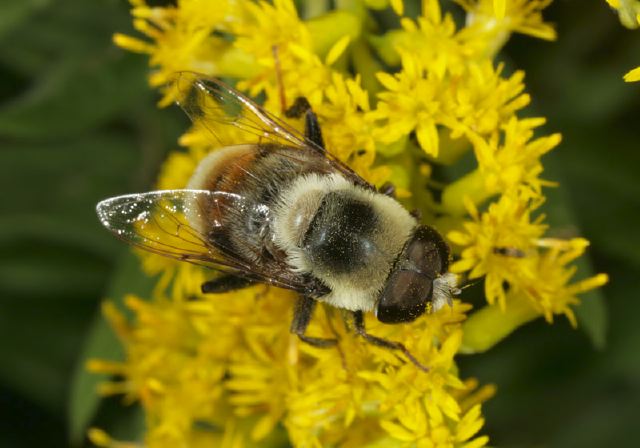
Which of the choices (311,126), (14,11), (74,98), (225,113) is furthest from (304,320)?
(14,11)

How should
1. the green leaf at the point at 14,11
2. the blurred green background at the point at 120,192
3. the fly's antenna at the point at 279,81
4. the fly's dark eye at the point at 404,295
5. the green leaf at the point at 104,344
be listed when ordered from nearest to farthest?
the fly's dark eye at the point at 404,295
the fly's antenna at the point at 279,81
the green leaf at the point at 14,11
the green leaf at the point at 104,344
the blurred green background at the point at 120,192

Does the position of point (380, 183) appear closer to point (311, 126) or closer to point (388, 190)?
point (388, 190)

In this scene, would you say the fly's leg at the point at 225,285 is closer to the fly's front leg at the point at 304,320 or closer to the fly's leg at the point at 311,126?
the fly's front leg at the point at 304,320

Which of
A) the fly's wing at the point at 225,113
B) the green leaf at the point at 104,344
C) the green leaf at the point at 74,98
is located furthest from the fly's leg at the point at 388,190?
the green leaf at the point at 74,98

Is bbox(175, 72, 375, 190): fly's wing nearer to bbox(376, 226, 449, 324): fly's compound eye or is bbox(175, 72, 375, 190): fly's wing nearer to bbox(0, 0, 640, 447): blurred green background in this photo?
bbox(376, 226, 449, 324): fly's compound eye

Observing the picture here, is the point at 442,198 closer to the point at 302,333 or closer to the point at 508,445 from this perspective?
the point at 302,333

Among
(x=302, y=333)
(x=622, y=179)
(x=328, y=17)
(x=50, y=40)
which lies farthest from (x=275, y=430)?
(x=50, y=40)

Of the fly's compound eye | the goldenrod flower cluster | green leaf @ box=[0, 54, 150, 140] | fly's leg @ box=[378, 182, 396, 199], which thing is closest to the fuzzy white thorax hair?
the fly's compound eye
